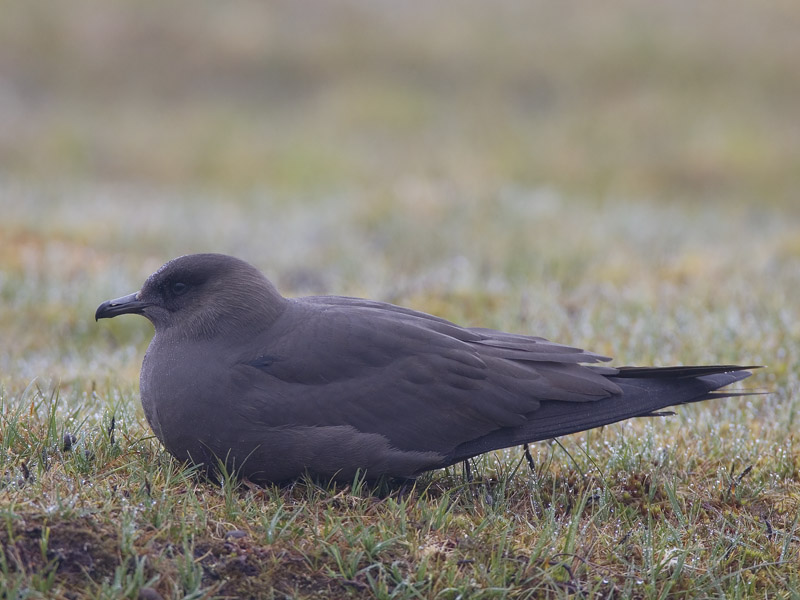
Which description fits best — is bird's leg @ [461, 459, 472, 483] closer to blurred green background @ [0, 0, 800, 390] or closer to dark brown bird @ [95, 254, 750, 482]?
dark brown bird @ [95, 254, 750, 482]

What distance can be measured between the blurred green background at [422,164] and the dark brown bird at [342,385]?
1556mm

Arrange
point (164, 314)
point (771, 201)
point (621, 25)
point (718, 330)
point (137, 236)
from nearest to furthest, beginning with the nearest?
point (164, 314), point (718, 330), point (137, 236), point (771, 201), point (621, 25)

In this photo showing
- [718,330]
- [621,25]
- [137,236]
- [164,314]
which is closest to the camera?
[164,314]

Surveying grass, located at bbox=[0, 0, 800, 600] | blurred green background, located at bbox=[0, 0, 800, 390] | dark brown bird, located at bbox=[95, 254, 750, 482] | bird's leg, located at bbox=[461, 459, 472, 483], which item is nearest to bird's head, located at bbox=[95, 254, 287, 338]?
dark brown bird, located at bbox=[95, 254, 750, 482]

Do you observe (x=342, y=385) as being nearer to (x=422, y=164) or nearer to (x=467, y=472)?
(x=467, y=472)

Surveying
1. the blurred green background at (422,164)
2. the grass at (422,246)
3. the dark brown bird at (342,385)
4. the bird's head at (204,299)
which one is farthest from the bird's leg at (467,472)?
the blurred green background at (422,164)

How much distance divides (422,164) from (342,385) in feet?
36.3

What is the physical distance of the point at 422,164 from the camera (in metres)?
14.3

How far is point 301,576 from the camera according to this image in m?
2.98

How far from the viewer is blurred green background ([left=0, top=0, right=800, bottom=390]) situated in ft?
21.6

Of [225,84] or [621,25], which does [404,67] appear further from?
[621,25]

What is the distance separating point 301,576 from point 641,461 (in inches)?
64.6

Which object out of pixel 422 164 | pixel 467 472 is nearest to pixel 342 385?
pixel 467 472

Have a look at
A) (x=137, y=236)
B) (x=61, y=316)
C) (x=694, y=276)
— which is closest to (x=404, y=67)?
(x=137, y=236)
